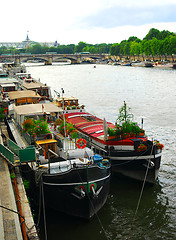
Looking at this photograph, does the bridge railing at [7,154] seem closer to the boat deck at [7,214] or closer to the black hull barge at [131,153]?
the boat deck at [7,214]

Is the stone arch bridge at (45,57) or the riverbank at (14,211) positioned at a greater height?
the stone arch bridge at (45,57)

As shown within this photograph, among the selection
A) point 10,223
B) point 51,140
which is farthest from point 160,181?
point 10,223

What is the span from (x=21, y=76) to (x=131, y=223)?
131 feet

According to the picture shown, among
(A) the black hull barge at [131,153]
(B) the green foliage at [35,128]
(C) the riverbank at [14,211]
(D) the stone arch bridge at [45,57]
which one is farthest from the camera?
(D) the stone arch bridge at [45,57]

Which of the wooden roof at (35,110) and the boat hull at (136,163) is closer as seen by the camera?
the boat hull at (136,163)

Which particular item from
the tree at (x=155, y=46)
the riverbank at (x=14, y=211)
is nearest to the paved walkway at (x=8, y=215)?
the riverbank at (x=14, y=211)

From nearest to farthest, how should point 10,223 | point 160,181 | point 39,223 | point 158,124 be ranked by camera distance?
point 10,223 < point 39,223 < point 160,181 < point 158,124

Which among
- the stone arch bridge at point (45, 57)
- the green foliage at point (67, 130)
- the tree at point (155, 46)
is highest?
the tree at point (155, 46)

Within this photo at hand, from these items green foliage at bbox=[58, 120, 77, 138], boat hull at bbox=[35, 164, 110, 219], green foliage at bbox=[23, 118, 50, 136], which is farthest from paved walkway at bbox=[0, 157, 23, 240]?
green foliage at bbox=[58, 120, 77, 138]

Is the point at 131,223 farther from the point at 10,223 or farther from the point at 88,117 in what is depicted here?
the point at 88,117

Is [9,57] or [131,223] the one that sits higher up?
[9,57]

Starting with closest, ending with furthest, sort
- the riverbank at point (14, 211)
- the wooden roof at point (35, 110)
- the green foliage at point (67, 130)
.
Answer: the riverbank at point (14, 211) < the green foliage at point (67, 130) < the wooden roof at point (35, 110)

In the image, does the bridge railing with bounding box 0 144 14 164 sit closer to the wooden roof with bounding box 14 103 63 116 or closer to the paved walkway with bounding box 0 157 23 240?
the paved walkway with bounding box 0 157 23 240

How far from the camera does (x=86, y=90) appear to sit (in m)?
68.8
